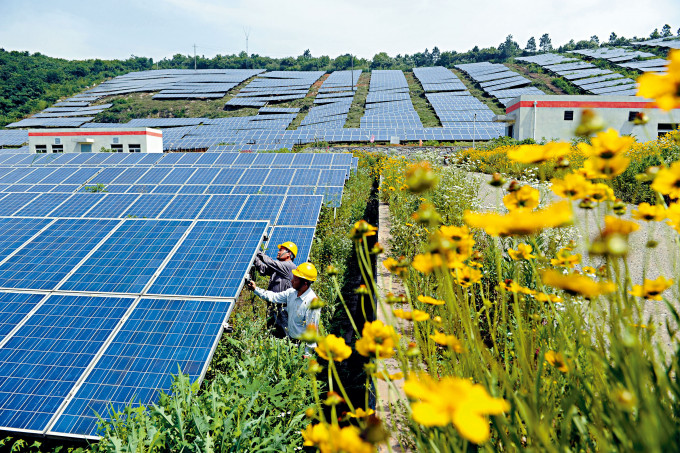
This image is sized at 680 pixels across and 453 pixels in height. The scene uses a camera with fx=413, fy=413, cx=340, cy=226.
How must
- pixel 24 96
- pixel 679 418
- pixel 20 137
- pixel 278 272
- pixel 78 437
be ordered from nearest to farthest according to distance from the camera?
pixel 679 418, pixel 78 437, pixel 278 272, pixel 20 137, pixel 24 96

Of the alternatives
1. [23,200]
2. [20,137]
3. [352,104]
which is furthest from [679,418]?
[352,104]

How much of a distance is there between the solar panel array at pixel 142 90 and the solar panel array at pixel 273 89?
2627 mm

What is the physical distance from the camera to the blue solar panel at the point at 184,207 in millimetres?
6266

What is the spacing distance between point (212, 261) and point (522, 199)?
3.58m

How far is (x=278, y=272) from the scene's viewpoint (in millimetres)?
4828

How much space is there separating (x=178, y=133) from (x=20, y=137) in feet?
40.9

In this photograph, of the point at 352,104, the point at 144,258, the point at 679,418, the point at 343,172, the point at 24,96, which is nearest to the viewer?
the point at 679,418

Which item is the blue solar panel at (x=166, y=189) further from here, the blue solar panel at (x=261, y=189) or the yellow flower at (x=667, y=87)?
the yellow flower at (x=667, y=87)

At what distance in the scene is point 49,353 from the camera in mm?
3203

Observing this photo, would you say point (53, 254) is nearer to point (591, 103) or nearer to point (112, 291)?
point (112, 291)

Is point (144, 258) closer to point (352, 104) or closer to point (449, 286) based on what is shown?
point (449, 286)

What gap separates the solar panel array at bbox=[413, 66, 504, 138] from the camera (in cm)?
3008

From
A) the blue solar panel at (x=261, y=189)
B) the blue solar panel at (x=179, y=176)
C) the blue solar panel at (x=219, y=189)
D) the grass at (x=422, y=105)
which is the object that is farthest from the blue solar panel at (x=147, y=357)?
the grass at (x=422, y=105)

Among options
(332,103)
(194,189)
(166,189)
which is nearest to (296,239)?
(194,189)
